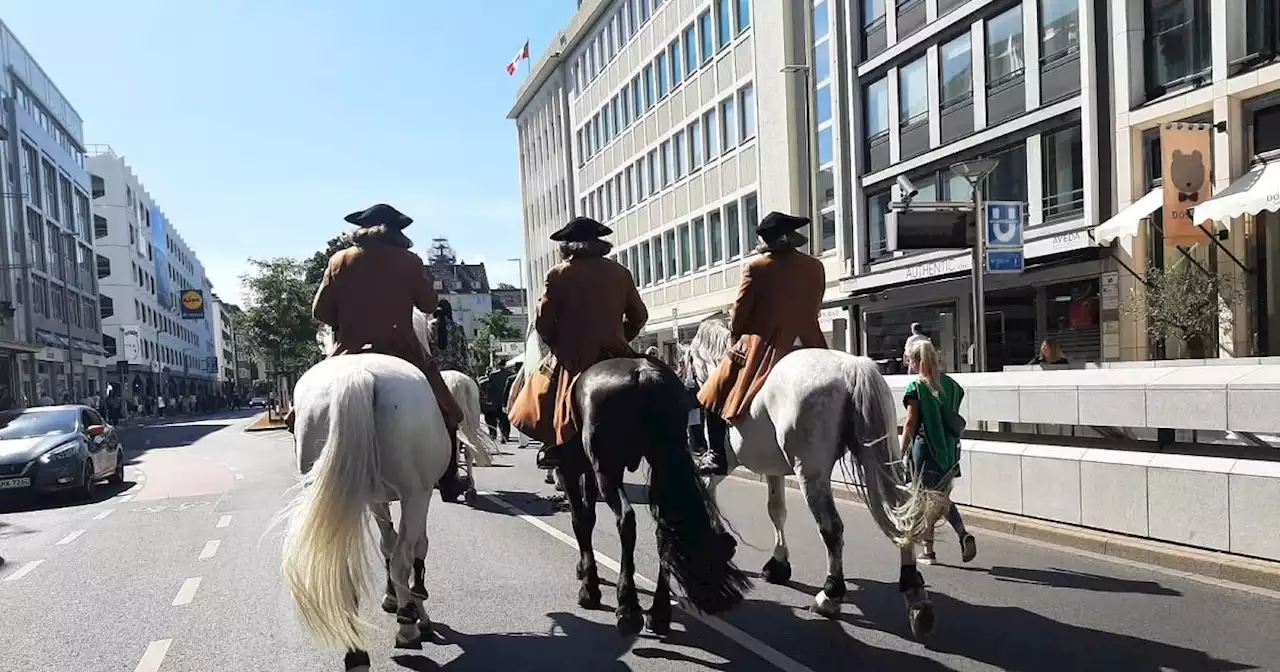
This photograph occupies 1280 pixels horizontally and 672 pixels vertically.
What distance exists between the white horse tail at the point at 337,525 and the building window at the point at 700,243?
3053 cm

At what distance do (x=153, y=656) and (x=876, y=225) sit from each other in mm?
23869

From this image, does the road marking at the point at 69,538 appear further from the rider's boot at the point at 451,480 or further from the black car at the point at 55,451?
the rider's boot at the point at 451,480

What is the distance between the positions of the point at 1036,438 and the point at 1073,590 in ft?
8.40

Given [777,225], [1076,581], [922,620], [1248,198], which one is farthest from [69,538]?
[1248,198]

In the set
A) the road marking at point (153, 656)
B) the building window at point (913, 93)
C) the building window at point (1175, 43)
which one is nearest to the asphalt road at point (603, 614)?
the road marking at point (153, 656)

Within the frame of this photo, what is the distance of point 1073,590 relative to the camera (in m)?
6.36

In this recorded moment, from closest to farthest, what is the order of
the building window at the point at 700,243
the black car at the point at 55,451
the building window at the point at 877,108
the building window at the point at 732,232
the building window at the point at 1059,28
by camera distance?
the black car at the point at 55,451, the building window at the point at 1059,28, the building window at the point at 877,108, the building window at the point at 732,232, the building window at the point at 700,243

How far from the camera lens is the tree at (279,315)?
44.2 meters

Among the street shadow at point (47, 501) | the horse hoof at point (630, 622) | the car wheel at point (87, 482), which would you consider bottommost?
the street shadow at point (47, 501)

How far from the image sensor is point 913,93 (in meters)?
24.8

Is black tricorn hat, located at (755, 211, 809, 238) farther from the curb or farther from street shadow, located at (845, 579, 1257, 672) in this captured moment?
the curb

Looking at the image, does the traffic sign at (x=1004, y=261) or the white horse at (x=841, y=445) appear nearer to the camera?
the white horse at (x=841, y=445)

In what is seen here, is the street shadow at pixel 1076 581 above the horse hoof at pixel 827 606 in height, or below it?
below

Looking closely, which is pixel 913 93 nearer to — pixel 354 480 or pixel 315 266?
pixel 354 480
